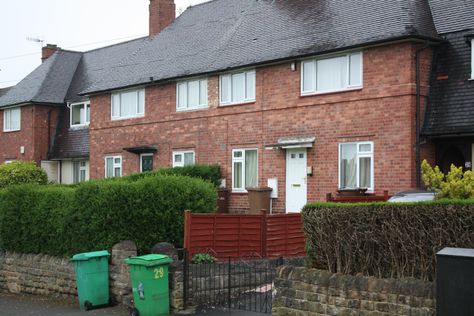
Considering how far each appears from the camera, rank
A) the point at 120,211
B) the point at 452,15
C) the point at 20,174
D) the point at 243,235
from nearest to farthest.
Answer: the point at 120,211
the point at 243,235
the point at 452,15
the point at 20,174

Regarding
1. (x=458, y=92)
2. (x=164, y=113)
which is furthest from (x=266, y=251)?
(x=164, y=113)

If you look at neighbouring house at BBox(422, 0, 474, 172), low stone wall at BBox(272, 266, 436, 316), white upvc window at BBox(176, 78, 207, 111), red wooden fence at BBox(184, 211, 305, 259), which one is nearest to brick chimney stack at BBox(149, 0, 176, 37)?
white upvc window at BBox(176, 78, 207, 111)

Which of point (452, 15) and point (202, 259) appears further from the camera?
point (452, 15)

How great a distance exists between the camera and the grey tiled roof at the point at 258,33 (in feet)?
68.6

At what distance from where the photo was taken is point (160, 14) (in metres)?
34.2

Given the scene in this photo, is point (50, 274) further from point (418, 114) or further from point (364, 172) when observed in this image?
point (418, 114)

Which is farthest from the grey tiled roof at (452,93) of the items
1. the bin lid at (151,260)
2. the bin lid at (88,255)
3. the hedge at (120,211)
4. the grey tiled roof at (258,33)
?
the bin lid at (88,255)

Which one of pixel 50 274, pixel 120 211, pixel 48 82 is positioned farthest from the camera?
pixel 48 82

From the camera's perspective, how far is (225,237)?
47.0 ft

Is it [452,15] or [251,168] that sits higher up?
[452,15]

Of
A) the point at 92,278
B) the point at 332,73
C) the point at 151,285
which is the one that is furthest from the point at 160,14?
the point at 151,285

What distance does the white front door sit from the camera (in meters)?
22.4

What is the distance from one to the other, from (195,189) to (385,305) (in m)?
6.37

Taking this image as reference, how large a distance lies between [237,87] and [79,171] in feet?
46.4
